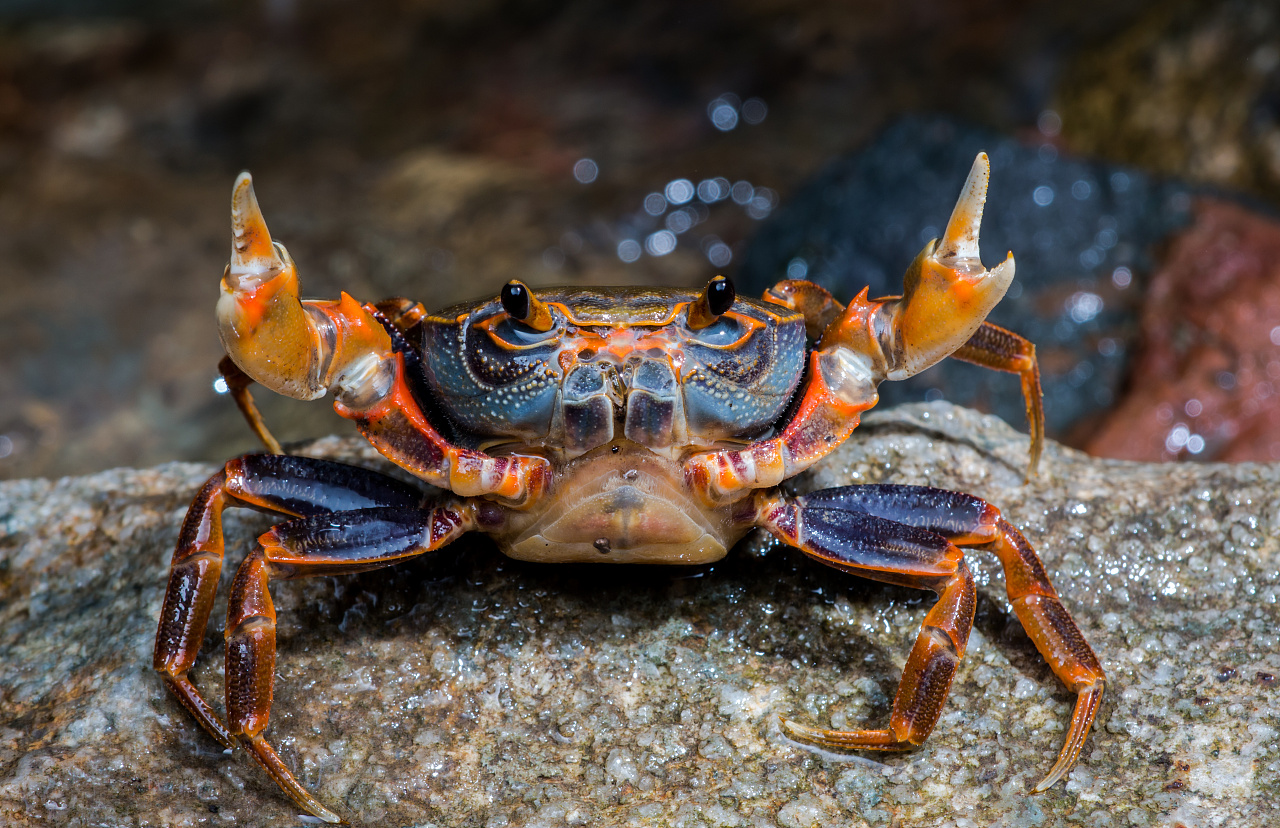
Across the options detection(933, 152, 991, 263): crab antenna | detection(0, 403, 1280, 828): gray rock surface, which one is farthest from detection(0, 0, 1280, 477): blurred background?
detection(933, 152, 991, 263): crab antenna

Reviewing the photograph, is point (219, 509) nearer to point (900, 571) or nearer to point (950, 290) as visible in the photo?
point (900, 571)

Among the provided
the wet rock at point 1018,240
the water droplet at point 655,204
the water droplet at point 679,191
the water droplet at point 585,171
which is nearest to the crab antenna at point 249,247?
the wet rock at point 1018,240

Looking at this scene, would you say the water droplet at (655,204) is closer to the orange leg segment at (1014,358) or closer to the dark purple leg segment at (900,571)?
the orange leg segment at (1014,358)

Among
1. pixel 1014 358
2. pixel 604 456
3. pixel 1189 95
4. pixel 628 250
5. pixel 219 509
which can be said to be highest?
pixel 1189 95

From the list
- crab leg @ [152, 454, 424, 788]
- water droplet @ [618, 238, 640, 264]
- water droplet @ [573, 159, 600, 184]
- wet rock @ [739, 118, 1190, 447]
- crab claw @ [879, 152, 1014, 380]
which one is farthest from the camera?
water droplet @ [573, 159, 600, 184]

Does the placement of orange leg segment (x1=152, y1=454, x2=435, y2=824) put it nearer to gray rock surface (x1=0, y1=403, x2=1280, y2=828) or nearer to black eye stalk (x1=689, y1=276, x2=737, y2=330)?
gray rock surface (x1=0, y1=403, x2=1280, y2=828)

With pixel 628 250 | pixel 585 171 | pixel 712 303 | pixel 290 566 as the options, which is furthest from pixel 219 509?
pixel 585 171
